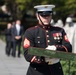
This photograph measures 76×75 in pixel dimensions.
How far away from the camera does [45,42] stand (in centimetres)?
498

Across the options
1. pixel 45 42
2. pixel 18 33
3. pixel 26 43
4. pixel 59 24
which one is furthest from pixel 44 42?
pixel 59 24

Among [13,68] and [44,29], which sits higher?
[44,29]

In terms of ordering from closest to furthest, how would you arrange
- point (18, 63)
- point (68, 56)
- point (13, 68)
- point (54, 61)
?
point (68, 56), point (54, 61), point (13, 68), point (18, 63)

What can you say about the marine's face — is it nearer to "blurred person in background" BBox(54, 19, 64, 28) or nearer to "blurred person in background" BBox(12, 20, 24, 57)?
"blurred person in background" BBox(12, 20, 24, 57)

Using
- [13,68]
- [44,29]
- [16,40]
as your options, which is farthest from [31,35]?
[16,40]

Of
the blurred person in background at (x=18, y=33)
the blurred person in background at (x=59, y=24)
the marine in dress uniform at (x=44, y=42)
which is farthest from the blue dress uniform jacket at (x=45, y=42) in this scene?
the blurred person in background at (x=59, y=24)

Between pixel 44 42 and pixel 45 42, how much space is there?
1cm

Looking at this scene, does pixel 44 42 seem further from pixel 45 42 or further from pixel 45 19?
pixel 45 19

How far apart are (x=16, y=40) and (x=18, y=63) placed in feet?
7.34

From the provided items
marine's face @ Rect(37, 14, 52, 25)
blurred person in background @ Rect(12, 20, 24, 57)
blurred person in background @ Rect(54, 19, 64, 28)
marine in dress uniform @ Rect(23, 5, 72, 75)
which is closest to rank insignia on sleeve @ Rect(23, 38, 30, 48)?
marine in dress uniform @ Rect(23, 5, 72, 75)

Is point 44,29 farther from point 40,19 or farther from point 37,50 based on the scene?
point 37,50

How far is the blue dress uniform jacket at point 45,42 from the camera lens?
4.93 meters

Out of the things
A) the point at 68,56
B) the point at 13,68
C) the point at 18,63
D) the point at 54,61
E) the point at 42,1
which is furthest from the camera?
the point at 42,1

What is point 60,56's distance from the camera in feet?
14.9
